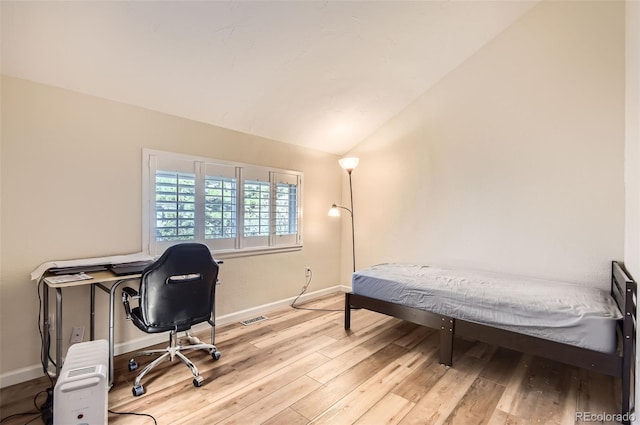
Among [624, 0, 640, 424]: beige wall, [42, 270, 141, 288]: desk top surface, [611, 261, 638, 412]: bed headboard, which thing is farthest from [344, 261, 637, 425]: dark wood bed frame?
[42, 270, 141, 288]: desk top surface

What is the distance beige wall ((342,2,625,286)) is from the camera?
2705 mm

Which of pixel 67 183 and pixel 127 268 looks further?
pixel 67 183

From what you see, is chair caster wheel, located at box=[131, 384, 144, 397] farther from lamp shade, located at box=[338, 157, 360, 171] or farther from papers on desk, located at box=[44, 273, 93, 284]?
lamp shade, located at box=[338, 157, 360, 171]

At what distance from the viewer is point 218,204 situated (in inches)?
122

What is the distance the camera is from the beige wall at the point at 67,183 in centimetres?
207

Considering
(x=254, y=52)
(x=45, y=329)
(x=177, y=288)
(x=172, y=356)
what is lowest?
(x=172, y=356)

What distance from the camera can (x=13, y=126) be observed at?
80.9 inches

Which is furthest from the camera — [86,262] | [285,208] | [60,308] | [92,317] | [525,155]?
[285,208]

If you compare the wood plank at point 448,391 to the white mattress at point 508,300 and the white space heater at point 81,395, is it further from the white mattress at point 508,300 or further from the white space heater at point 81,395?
the white space heater at point 81,395

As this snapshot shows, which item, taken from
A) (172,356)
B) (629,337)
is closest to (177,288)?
(172,356)

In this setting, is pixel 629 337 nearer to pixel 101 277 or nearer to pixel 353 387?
pixel 353 387

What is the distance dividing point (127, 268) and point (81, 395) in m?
0.84

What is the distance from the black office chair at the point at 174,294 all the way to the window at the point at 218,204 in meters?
0.77

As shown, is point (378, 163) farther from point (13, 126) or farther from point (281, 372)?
point (13, 126)
